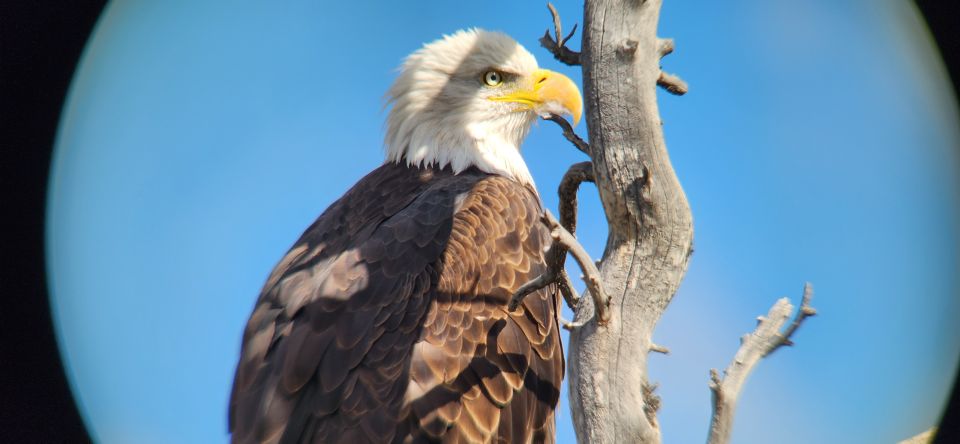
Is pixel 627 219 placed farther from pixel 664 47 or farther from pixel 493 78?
pixel 493 78

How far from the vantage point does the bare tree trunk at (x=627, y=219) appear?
8.18 feet

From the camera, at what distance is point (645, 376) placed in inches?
99.2

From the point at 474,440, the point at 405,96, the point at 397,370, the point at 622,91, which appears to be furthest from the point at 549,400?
the point at 405,96

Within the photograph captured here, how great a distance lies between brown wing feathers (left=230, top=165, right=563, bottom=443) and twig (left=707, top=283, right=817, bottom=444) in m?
1.13

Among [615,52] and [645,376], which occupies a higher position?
[615,52]

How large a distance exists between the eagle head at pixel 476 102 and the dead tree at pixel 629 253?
1.81 meters

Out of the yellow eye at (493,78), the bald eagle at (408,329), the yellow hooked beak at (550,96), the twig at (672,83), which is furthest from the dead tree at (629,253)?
the yellow eye at (493,78)

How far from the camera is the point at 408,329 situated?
330cm

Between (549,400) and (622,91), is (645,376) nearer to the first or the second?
(622,91)

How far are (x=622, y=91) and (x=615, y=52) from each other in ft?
0.41

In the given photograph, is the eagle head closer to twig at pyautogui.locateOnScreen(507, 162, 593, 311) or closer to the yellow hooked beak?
the yellow hooked beak

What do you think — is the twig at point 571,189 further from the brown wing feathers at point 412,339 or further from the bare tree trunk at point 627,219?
the brown wing feathers at point 412,339

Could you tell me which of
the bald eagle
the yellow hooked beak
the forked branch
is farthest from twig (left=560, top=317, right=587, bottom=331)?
the yellow hooked beak

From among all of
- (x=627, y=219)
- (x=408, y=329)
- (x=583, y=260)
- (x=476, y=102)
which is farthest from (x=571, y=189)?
(x=476, y=102)
